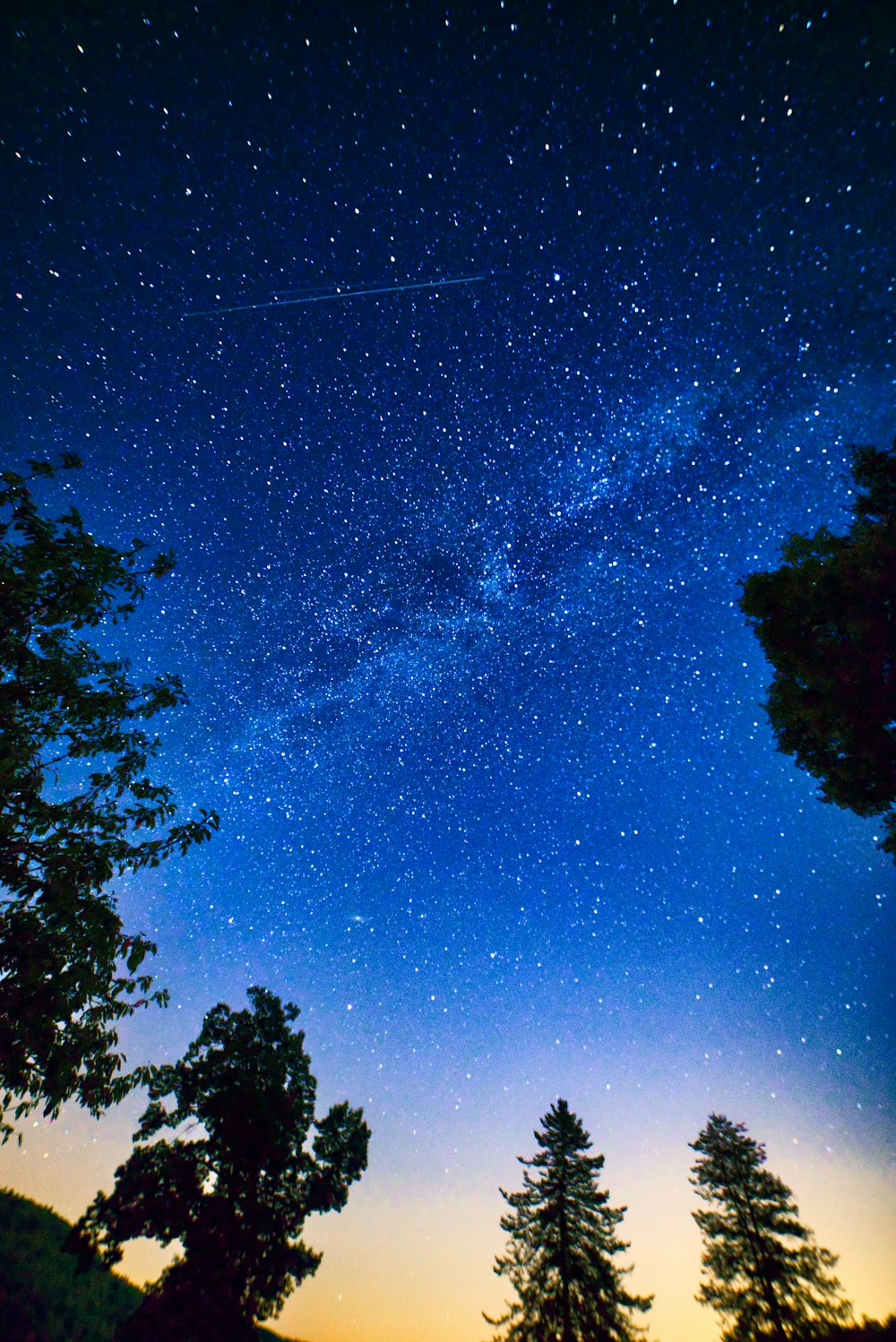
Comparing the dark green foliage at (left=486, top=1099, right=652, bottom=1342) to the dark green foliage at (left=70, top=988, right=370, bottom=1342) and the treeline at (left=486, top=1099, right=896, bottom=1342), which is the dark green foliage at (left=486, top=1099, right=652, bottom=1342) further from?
the dark green foliage at (left=70, top=988, right=370, bottom=1342)

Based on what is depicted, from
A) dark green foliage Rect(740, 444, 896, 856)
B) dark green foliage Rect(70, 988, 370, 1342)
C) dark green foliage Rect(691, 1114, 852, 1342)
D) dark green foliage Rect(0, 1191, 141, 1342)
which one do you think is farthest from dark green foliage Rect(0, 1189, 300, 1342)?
dark green foliage Rect(740, 444, 896, 856)

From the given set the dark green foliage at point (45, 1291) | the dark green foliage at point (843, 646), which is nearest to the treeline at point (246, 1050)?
the dark green foliage at point (843, 646)

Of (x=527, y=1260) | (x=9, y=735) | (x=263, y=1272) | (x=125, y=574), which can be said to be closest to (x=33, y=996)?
(x=9, y=735)

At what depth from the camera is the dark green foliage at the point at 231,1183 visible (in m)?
11.7

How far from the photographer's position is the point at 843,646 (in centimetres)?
847

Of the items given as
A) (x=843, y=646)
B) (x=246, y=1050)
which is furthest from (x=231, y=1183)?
(x=843, y=646)

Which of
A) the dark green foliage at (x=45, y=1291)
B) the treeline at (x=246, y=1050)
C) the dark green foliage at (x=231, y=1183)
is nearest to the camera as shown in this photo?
the treeline at (x=246, y=1050)

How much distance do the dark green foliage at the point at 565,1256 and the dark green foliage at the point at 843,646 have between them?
16.7 m

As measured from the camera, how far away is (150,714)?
5539 mm

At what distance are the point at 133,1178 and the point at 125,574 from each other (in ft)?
56.6

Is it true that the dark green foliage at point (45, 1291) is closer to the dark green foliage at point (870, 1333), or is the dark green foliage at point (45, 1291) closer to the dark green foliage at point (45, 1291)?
the dark green foliage at point (45, 1291)

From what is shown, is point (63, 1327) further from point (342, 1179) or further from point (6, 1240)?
point (342, 1179)

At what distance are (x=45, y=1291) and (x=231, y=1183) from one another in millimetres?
21086

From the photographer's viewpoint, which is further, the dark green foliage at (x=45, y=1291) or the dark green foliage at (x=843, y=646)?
the dark green foliage at (x=45, y=1291)
